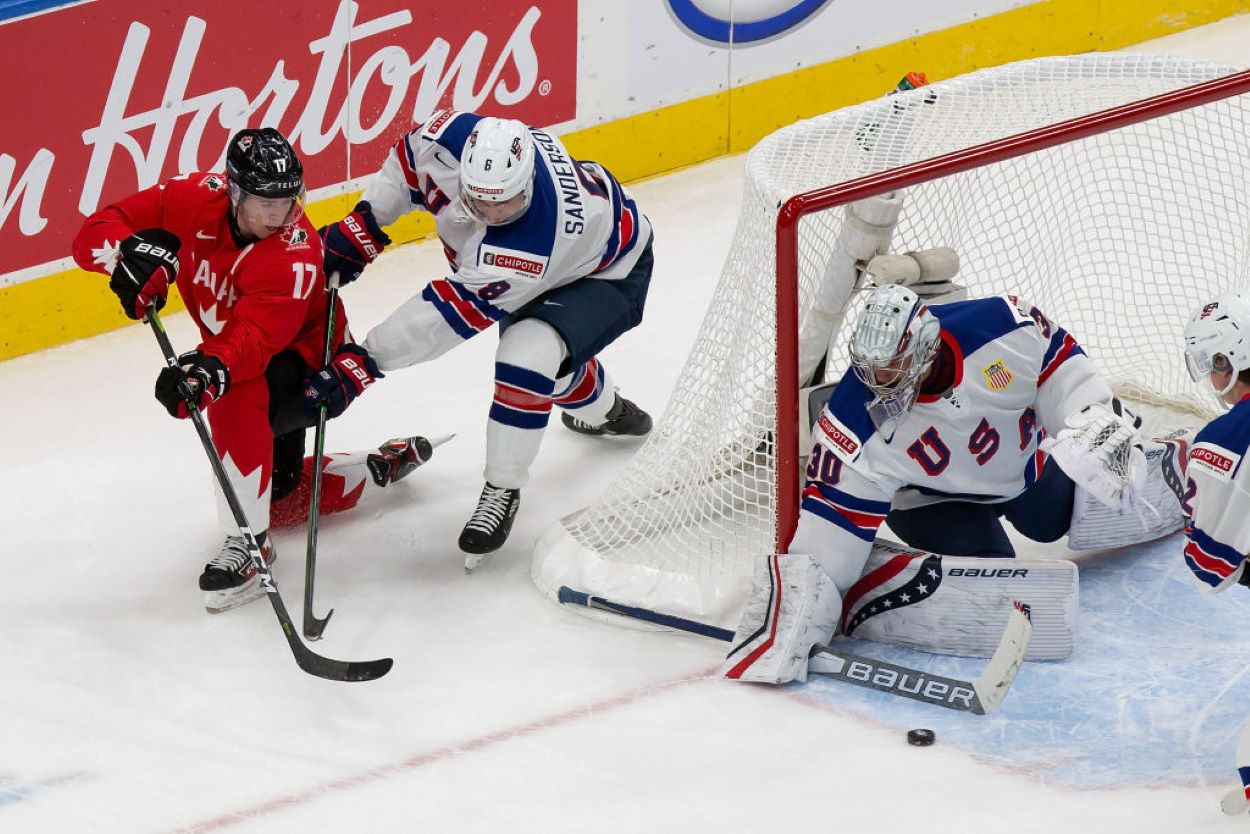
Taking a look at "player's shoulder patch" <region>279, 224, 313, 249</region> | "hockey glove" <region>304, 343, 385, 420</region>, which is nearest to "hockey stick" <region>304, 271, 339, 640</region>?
"hockey glove" <region>304, 343, 385, 420</region>

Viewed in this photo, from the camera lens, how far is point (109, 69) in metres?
5.23

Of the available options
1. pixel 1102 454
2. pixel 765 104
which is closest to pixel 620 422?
pixel 1102 454

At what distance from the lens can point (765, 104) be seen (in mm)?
6609

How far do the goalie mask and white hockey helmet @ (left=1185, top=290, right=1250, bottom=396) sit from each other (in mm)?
505

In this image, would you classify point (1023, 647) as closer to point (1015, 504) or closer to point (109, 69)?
point (1015, 504)

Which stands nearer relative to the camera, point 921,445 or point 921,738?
point 921,738

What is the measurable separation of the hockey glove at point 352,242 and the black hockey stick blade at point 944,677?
135cm

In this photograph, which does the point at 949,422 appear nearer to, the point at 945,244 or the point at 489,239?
the point at 945,244

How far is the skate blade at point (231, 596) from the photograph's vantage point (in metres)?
4.16

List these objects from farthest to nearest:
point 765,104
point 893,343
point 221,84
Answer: point 765,104, point 221,84, point 893,343

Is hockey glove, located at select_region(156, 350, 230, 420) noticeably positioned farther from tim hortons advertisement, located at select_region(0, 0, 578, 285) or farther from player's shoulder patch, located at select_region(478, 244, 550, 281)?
tim hortons advertisement, located at select_region(0, 0, 578, 285)

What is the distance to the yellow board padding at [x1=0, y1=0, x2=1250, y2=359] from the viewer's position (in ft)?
17.9

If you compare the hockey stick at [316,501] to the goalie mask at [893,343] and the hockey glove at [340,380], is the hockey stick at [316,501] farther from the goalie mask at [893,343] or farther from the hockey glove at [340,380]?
the goalie mask at [893,343]

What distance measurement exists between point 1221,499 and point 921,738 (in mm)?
720
